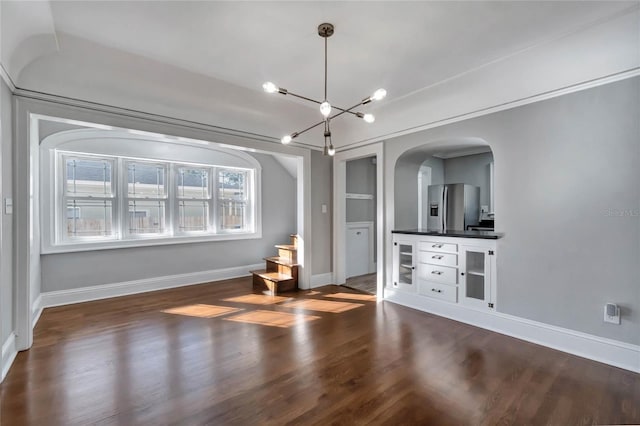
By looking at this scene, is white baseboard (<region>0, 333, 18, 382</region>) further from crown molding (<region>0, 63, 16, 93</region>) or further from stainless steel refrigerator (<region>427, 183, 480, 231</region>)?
stainless steel refrigerator (<region>427, 183, 480, 231</region>)

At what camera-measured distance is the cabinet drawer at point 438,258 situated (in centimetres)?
341

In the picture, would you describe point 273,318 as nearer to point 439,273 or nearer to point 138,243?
point 439,273

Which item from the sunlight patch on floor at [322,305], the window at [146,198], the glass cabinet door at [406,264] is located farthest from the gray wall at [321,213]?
the window at [146,198]

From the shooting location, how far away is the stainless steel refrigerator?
16.1 ft

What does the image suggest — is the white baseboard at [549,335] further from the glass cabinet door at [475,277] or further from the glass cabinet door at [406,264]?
the glass cabinet door at [406,264]

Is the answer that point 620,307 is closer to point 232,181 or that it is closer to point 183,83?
point 183,83

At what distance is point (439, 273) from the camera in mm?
3547

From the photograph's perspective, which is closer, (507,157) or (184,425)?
(184,425)

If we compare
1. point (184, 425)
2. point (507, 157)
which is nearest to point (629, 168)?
point (507, 157)

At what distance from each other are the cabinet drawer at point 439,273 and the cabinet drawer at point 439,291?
0.06m

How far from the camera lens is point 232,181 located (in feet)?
18.8

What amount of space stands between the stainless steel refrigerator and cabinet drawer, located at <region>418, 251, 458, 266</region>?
1.58m

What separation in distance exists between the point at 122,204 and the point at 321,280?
3399 mm

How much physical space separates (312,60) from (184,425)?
2889 millimetres
